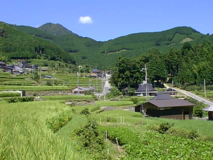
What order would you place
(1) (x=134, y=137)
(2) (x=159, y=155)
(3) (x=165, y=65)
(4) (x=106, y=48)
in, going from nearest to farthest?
1. (2) (x=159, y=155)
2. (1) (x=134, y=137)
3. (3) (x=165, y=65)
4. (4) (x=106, y=48)

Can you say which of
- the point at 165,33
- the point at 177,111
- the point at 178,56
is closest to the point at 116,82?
the point at 178,56

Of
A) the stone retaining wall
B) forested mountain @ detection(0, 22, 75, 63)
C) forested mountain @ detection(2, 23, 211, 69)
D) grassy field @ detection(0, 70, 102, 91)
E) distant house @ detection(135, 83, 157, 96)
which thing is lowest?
distant house @ detection(135, 83, 157, 96)

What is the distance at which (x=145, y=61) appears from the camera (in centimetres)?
7469

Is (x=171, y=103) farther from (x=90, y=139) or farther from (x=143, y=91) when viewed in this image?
(x=143, y=91)

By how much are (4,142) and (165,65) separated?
65030 millimetres

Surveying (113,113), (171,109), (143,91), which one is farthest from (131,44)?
(113,113)

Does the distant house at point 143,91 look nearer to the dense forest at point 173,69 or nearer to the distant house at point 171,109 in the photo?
the dense forest at point 173,69

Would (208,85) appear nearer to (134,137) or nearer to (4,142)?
(134,137)

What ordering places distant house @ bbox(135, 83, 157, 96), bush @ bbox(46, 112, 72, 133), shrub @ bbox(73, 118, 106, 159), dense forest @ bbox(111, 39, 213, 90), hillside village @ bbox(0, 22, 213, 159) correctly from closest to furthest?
1. hillside village @ bbox(0, 22, 213, 159)
2. shrub @ bbox(73, 118, 106, 159)
3. bush @ bbox(46, 112, 72, 133)
4. distant house @ bbox(135, 83, 157, 96)
5. dense forest @ bbox(111, 39, 213, 90)

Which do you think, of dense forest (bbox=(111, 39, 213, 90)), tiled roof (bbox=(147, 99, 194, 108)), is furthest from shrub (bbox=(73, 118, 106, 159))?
dense forest (bbox=(111, 39, 213, 90))

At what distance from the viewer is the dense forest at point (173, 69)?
54.0m

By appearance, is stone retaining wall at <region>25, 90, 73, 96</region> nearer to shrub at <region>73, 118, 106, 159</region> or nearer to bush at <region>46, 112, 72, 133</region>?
bush at <region>46, 112, 72, 133</region>

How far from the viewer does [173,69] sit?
2648 inches

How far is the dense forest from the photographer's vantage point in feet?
177
